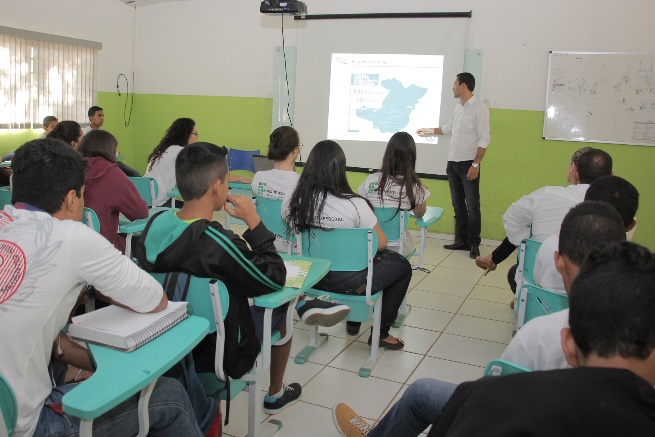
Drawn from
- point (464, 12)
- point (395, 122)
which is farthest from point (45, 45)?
Answer: point (464, 12)

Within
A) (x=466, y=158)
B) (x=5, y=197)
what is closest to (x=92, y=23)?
(x=5, y=197)

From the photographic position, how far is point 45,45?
712 centimetres

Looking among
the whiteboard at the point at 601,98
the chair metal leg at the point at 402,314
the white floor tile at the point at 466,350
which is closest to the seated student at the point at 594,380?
the white floor tile at the point at 466,350

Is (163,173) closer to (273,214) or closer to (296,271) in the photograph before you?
(273,214)

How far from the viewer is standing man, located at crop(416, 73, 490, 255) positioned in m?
5.94

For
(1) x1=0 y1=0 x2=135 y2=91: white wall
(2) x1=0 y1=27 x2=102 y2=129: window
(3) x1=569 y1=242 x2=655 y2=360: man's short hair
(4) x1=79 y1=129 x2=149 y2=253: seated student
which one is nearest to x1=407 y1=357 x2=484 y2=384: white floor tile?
(4) x1=79 y1=129 x2=149 y2=253: seated student

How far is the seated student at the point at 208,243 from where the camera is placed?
1950 millimetres

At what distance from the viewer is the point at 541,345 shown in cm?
156

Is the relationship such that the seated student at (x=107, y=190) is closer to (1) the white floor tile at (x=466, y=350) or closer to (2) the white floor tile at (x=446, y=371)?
(2) the white floor tile at (x=446, y=371)

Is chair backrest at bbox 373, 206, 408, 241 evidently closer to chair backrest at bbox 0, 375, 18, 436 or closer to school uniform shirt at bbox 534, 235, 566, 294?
school uniform shirt at bbox 534, 235, 566, 294

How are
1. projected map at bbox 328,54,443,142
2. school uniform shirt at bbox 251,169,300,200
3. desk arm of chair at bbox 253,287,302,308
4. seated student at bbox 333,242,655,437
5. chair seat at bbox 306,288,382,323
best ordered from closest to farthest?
seated student at bbox 333,242,655,437 < desk arm of chair at bbox 253,287,302,308 < chair seat at bbox 306,288,382,323 < school uniform shirt at bbox 251,169,300,200 < projected map at bbox 328,54,443,142

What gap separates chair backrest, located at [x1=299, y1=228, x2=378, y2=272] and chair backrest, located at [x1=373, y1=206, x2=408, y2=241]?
683mm

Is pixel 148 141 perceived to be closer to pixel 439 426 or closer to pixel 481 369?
pixel 481 369

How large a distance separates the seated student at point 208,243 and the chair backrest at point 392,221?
4.94 ft
